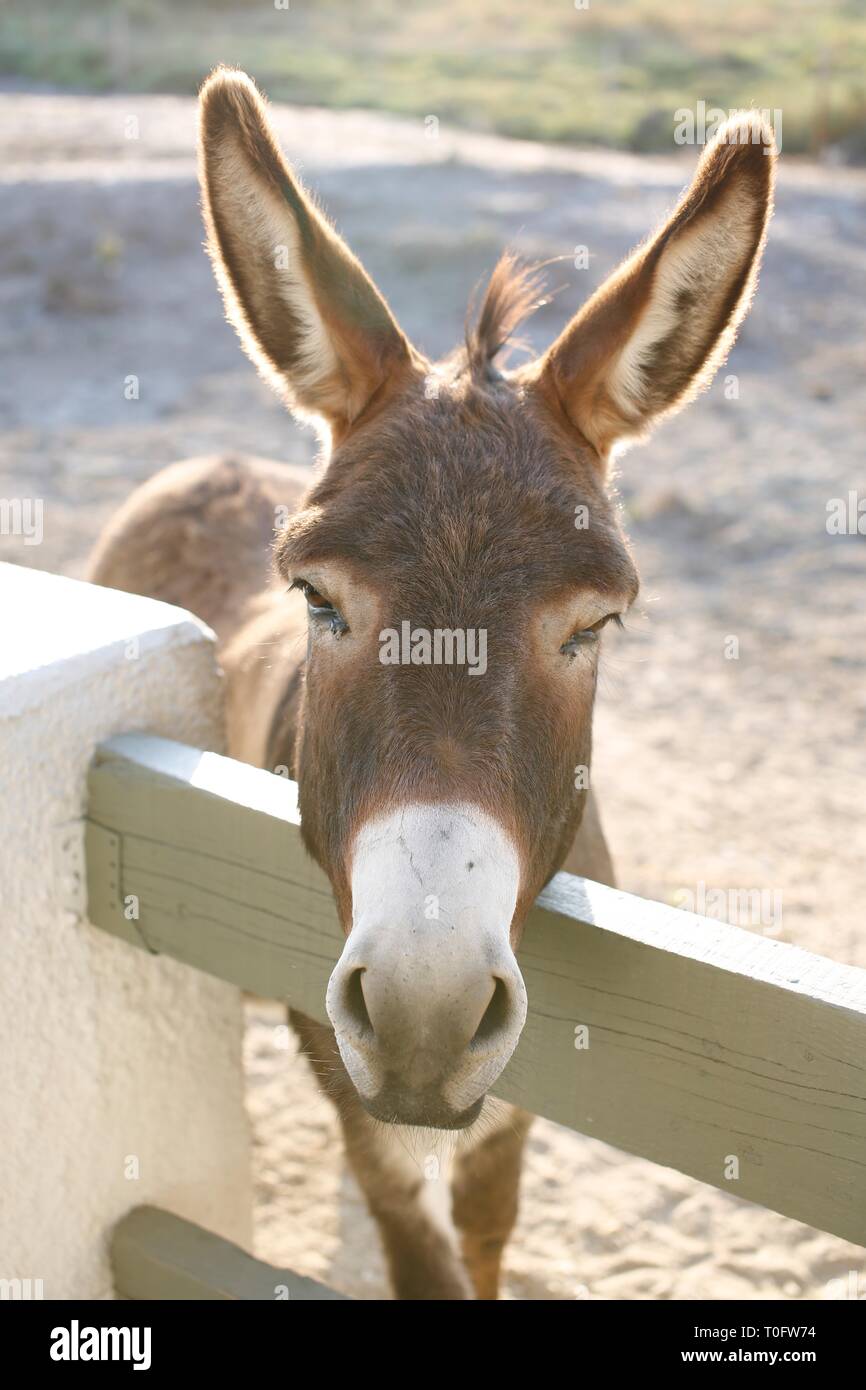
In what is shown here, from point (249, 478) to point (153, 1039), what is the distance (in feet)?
8.24

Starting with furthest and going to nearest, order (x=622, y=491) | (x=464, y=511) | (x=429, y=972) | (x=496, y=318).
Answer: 1. (x=622, y=491)
2. (x=496, y=318)
3. (x=464, y=511)
4. (x=429, y=972)

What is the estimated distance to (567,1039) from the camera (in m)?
1.82

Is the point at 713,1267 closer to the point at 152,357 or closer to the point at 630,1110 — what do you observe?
the point at 630,1110

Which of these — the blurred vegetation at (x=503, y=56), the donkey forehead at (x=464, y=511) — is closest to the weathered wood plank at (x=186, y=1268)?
the donkey forehead at (x=464, y=511)

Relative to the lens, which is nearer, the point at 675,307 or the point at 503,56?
the point at 675,307

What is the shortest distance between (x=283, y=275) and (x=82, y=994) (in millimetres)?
1365

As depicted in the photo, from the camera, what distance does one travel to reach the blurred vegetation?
70.2ft

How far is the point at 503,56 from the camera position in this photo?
103 ft

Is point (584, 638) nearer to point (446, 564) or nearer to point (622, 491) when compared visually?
point (446, 564)

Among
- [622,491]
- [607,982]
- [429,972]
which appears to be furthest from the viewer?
[622,491]

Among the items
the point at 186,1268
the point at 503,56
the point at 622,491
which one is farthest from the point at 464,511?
the point at 503,56

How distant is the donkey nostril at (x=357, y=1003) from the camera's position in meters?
1.56

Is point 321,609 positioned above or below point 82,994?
above

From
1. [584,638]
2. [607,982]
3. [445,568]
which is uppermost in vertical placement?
[445,568]
